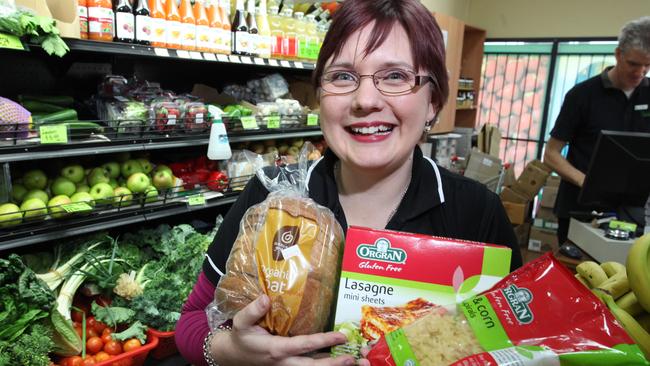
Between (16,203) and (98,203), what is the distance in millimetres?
360

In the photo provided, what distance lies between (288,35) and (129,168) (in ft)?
4.64

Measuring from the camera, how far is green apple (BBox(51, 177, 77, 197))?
7.27ft

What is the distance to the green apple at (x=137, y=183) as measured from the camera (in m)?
2.43

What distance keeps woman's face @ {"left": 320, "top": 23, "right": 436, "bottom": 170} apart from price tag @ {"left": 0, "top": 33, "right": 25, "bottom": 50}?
1393mm

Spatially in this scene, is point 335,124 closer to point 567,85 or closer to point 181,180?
point 181,180

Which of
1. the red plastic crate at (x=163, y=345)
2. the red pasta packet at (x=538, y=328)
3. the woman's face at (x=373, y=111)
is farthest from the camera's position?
the red plastic crate at (x=163, y=345)

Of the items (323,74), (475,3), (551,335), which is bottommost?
(551,335)

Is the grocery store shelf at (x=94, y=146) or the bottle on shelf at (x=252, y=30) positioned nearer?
the grocery store shelf at (x=94, y=146)

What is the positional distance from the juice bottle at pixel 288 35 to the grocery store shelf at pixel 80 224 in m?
1.21

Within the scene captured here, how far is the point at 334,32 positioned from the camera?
107 centimetres

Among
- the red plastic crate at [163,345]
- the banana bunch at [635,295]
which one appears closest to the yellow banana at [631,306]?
the banana bunch at [635,295]

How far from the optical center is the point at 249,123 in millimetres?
2840

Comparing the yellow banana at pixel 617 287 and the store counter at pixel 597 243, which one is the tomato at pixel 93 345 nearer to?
the yellow banana at pixel 617 287

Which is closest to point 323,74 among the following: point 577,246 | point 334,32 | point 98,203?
point 334,32
